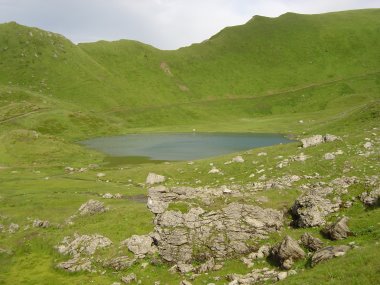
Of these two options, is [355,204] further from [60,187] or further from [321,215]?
[60,187]

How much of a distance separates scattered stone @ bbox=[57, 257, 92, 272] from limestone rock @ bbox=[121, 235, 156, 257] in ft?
12.8

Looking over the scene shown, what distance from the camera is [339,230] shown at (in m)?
30.9

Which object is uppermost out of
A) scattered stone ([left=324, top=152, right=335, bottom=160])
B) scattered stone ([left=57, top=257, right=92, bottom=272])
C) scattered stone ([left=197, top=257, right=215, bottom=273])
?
scattered stone ([left=324, top=152, right=335, bottom=160])

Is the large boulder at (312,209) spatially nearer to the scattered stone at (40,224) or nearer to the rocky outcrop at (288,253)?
the rocky outcrop at (288,253)

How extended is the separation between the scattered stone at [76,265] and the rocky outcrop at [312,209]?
2055cm

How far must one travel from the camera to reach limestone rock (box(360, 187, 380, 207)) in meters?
34.7

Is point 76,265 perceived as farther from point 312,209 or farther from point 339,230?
point 339,230

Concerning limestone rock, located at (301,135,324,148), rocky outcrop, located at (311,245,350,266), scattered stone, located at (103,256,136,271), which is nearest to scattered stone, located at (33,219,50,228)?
scattered stone, located at (103,256,136,271)

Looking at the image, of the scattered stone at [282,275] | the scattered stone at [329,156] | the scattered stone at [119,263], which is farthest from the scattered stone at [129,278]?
the scattered stone at [329,156]

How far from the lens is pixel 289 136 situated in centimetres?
12238

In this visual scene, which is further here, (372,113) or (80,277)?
(372,113)

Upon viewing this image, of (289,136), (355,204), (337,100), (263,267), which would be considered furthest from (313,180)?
(337,100)

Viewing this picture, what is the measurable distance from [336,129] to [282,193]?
163 feet

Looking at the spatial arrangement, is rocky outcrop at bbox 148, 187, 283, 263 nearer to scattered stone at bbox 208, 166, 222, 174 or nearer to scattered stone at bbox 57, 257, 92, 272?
scattered stone at bbox 57, 257, 92, 272
